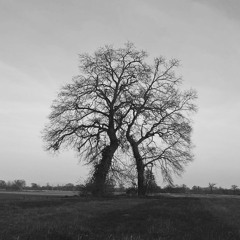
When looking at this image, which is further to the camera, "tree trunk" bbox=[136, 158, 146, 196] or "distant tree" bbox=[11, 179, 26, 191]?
"distant tree" bbox=[11, 179, 26, 191]

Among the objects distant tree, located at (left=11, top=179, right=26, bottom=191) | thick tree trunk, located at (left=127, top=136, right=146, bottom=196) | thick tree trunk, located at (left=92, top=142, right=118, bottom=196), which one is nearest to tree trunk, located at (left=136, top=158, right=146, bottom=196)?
thick tree trunk, located at (left=127, top=136, right=146, bottom=196)

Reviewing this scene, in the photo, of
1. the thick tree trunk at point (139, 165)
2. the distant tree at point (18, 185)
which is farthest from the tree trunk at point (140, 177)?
the distant tree at point (18, 185)

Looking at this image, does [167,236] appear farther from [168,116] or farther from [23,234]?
[168,116]

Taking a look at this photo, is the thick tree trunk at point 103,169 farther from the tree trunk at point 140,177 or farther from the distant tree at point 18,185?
the distant tree at point 18,185

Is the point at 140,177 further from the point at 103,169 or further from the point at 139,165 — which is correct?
the point at 103,169

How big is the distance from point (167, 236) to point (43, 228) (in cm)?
A: 314

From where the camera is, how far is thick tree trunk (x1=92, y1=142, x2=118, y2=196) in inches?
1316

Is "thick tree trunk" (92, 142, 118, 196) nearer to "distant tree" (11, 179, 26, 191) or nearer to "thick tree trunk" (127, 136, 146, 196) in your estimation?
"thick tree trunk" (127, 136, 146, 196)

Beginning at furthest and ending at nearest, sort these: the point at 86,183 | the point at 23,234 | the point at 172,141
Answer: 1. the point at 172,141
2. the point at 86,183
3. the point at 23,234

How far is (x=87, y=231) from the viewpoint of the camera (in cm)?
1007

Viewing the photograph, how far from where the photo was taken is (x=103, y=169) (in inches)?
1347

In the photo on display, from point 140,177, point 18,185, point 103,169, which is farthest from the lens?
point 18,185

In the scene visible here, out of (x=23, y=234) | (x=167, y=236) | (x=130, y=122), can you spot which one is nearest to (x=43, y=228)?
(x=23, y=234)

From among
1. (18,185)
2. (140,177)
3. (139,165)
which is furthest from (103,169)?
(18,185)
